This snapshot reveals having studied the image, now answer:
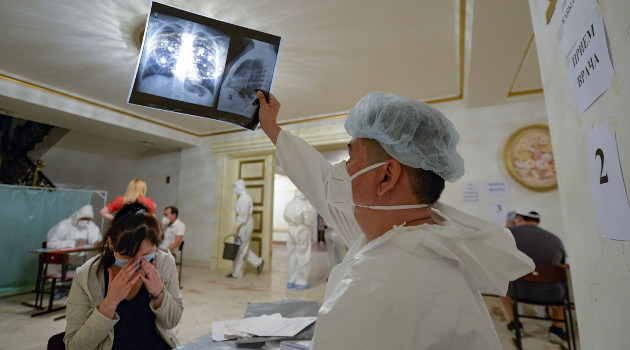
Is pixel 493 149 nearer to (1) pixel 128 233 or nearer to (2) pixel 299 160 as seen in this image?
(2) pixel 299 160

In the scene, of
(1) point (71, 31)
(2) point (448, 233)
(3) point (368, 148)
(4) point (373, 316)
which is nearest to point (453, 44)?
(3) point (368, 148)

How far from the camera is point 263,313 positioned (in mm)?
1279

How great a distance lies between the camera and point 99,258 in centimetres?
130

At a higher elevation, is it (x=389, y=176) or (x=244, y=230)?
(x=389, y=176)

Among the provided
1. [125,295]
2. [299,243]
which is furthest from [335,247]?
[125,295]

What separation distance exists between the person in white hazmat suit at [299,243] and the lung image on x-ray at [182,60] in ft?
11.6

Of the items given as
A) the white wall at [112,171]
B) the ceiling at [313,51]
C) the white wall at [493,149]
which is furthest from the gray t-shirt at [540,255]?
the white wall at [112,171]

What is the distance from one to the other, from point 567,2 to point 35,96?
5369 millimetres

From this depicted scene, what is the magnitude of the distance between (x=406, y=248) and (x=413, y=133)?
1.05 feet

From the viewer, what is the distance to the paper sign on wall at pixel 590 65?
57 cm

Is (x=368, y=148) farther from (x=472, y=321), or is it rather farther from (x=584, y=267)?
(x=584, y=267)

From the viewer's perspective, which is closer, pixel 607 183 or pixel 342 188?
pixel 607 183

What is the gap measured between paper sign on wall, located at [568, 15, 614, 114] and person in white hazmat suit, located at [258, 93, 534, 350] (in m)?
0.29

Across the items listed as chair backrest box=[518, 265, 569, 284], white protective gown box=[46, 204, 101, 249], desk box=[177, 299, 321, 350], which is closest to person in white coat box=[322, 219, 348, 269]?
chair backrest box=[518, 265, 569, 284]
